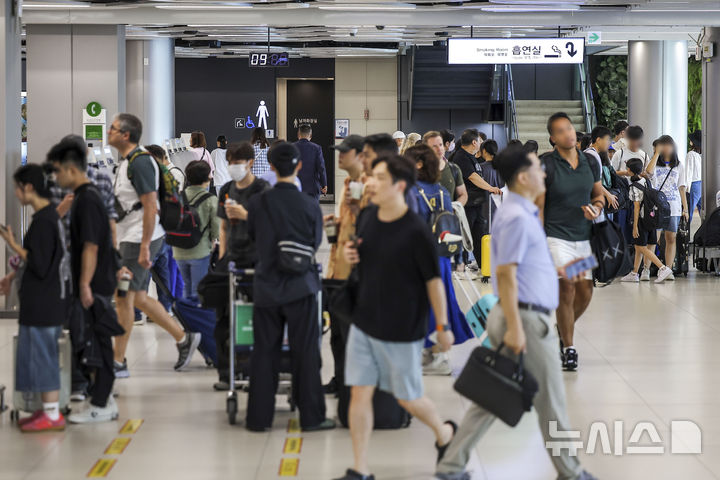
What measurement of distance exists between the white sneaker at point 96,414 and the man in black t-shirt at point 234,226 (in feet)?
2.81

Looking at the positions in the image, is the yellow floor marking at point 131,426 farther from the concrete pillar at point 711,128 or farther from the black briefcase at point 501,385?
the concrete pillar at point 711,128

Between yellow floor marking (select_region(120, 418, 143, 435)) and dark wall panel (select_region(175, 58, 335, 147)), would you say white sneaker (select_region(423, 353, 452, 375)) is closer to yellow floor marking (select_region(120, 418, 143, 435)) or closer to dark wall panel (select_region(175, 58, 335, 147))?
yellow floor marking (select_region(120, 418, 143, 435))

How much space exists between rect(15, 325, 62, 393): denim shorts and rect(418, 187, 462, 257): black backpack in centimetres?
255

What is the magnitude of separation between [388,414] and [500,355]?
157cm

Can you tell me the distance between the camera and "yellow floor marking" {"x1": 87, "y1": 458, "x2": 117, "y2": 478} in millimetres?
5355

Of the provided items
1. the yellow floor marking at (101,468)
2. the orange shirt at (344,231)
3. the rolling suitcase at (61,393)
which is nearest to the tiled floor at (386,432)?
the yellow floor marking at (101,468)

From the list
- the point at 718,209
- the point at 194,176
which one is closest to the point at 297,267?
the point at 194,176

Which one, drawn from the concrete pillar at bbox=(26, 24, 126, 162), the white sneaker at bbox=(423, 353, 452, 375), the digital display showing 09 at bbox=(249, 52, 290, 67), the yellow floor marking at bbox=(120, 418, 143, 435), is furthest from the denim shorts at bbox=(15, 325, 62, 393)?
the digital display showing 09 at bbox=(249, 52, 290, 67)

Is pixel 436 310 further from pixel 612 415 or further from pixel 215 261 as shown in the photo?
pixel 215 261

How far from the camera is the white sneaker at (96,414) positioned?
6.34m

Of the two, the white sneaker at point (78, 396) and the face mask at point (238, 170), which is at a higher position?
the face mask at point (238, 170)

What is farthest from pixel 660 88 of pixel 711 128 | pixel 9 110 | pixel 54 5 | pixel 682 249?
pixel 9 110

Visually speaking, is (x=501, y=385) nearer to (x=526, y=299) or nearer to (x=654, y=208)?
(x=526, y=299)

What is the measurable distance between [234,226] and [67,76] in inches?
291
